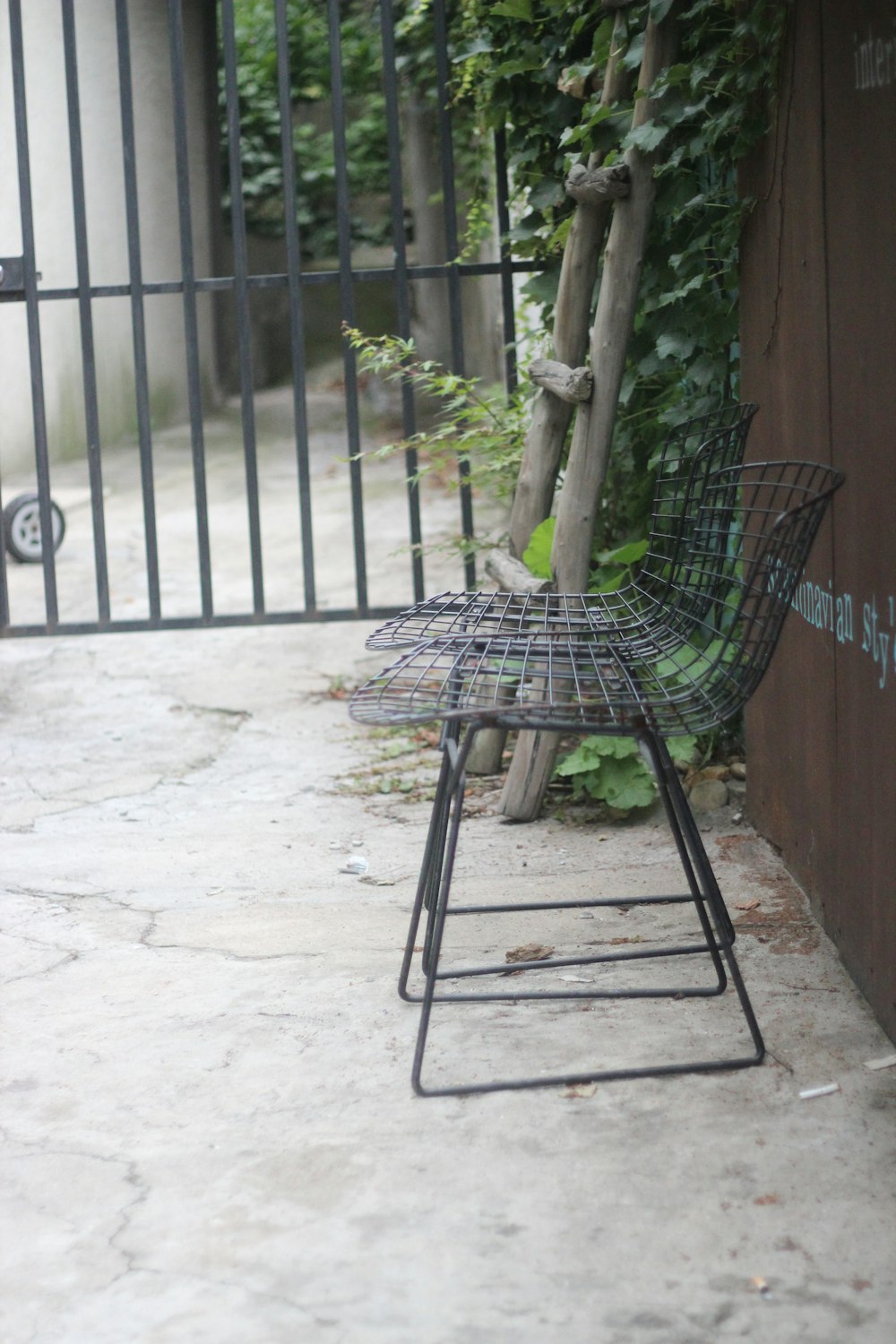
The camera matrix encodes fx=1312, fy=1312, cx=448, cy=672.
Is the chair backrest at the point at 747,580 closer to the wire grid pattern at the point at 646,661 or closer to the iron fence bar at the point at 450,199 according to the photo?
the wire grid pattern at the point at 646,661

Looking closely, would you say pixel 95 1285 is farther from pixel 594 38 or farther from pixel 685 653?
pixel 594 38

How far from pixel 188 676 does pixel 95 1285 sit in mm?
→ 3498

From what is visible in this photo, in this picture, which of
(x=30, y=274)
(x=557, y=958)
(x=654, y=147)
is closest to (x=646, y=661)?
(x=557, y=958)

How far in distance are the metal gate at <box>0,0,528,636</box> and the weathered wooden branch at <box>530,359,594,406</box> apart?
0.51 metres

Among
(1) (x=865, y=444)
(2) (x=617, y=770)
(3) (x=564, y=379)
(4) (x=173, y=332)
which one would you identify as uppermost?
(4) (x=173, y=332)

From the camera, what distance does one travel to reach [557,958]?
2383 millimetres

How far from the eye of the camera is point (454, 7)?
458 cm

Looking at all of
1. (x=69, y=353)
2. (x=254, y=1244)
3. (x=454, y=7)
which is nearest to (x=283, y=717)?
(x=454, y=7)

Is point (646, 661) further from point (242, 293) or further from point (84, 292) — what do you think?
point (84, 292)

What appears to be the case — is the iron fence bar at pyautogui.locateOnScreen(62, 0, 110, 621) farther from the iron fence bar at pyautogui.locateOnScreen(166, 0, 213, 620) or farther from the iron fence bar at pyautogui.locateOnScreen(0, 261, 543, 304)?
the iron fence bar at pyautogui.locateOnScreen(166, 0, 213, 620)

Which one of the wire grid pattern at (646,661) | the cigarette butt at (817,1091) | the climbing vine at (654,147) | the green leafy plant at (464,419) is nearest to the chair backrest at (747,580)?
the wire grid pattern at (646,661)

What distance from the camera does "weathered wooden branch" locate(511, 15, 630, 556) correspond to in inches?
125

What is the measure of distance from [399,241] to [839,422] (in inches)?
80.4

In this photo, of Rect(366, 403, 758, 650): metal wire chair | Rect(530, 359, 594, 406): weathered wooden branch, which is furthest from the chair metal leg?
Rect(530, 359, 594, 406): weathered wooden branch
